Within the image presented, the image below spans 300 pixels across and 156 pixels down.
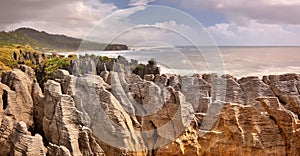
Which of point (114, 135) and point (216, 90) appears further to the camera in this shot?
point (216, 90)

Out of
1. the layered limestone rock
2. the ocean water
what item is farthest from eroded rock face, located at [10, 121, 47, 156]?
the ocean water

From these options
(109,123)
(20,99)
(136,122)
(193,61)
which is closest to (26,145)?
(109,123)

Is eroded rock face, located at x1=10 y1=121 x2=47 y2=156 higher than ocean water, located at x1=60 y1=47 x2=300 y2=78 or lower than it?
lower

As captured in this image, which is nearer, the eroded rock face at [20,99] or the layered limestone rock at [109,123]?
the layered limestone rock at [109,123]

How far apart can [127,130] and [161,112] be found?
139cm

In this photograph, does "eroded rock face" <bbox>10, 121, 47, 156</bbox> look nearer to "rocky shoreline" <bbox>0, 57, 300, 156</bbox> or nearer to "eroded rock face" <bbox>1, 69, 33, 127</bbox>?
"rocky shoreline" <bbox>0, 57, 300, 156</bbox>

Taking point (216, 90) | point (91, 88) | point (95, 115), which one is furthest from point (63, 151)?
point (216, 90)

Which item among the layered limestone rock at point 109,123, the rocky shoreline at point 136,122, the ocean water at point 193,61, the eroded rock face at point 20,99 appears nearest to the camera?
the rocky shoreline at point 136,122

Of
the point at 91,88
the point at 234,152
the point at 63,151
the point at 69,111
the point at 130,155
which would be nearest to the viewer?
the point at 63,151

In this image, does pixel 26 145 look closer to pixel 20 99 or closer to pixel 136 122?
pixel 136 122

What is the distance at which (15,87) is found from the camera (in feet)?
33.8

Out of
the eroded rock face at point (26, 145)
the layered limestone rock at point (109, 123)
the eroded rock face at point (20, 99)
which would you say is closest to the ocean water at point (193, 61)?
the layered limestone rock at point (109, 123)

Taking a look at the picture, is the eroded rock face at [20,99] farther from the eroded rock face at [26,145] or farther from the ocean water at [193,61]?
the ocean water at [193,61]

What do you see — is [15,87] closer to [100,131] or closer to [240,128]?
[100,131]
